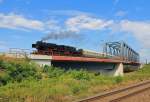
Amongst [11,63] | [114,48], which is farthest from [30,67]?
[114,48]

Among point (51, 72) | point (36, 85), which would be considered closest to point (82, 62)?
point (51, 72)

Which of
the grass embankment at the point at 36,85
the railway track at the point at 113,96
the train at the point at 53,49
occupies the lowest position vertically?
the railway track at the point at 113,96

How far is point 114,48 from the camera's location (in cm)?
11356

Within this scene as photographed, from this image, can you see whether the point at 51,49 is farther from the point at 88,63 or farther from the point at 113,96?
the point at 113,96

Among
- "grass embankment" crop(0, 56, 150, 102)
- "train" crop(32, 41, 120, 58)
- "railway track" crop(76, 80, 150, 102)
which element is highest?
"train" crop(32, 41, 120, 58)

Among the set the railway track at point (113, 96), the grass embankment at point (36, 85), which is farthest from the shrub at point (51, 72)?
the railway track at point (113, 96)

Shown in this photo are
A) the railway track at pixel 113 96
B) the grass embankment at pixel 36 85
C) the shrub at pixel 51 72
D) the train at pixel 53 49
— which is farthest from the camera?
the train at pixel 53 49

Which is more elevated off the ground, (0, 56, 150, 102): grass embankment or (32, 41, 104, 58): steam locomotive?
(32, 41, 104, 58): steam locomotive

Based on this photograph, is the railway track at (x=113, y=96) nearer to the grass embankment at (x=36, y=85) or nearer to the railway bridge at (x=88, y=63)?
the grass embankment at (x=36, y=85)

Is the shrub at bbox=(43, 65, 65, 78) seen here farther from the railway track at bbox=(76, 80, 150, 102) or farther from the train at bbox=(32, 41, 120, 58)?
the railway track at bbox=(76, 80, 150, 102)

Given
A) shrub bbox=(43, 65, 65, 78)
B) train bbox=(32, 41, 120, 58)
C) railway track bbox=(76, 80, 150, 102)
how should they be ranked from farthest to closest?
train bbox=(32, 41, 120, 58) → shrub bbox=(43, 65, 65, 78) → railway track bbox=(76, 80, 150, 102)

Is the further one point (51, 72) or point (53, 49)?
point (53, 49)

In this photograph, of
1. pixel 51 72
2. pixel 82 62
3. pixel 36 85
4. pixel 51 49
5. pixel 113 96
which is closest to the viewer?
pixel 113 96

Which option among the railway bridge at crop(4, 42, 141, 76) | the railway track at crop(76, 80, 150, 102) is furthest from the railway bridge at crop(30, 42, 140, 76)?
the railway track at crop(76, 80, 150, 102)
